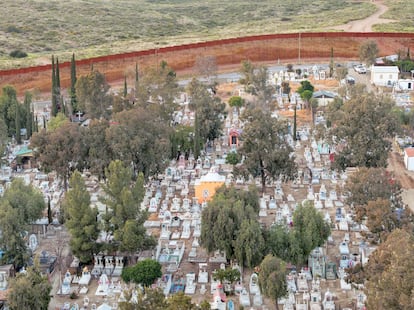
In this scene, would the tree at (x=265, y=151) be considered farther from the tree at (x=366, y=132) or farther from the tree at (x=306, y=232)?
the tree at (x=306, y=232)

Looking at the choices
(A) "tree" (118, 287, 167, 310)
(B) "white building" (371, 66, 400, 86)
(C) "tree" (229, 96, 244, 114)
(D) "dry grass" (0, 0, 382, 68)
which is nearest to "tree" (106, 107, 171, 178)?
(A) "tree" (118, 287, 167, 310)

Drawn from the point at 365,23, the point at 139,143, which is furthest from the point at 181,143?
the point at 365,23

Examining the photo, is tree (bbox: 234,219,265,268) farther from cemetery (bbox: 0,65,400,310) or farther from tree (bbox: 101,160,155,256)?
tree (bbox: 101,160,155,256)

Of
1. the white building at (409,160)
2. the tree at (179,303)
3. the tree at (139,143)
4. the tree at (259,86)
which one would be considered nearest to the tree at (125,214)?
the tree at (139,143)

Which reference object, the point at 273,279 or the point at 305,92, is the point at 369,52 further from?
the point at 273,279

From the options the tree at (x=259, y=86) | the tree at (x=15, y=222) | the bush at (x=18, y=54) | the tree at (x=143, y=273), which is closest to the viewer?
the tree at (x=143, y=273)

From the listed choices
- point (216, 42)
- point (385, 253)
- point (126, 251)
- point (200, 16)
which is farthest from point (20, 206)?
point (200, 16)
